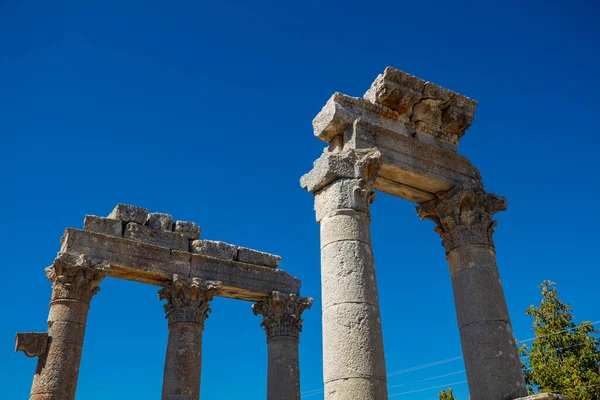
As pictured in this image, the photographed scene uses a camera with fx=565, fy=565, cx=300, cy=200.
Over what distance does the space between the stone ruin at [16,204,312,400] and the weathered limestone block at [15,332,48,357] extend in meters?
0.03

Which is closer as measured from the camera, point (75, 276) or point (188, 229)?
point (75, 276)

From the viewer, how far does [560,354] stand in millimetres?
29547

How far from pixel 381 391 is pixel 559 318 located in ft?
81.3

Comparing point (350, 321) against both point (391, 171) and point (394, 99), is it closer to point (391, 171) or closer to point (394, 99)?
point (391, 171)

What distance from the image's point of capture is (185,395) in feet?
59.6

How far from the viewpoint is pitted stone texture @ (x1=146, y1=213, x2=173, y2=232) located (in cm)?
2064

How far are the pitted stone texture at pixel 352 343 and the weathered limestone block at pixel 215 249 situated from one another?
1179 cm

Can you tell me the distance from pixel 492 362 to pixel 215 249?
12621mm

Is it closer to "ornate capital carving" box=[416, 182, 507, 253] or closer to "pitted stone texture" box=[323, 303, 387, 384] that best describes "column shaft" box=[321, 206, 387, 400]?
"pitted stone texture" box=[323, 303, 387, 384]

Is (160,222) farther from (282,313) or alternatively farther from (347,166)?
(347,166)

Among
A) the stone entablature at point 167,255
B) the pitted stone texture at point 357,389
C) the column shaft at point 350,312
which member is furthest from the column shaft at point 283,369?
the pitted stone texture at point 357,389

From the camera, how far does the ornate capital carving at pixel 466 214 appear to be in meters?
12.5

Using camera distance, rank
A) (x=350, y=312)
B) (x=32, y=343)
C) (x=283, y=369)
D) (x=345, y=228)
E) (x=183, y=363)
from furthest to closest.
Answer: (x=283, y=369) < (x=183, y=363) < (x=32, y=343) < (x=345, y=228) < (x=350, y=312)

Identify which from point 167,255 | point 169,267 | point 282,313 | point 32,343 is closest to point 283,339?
point 282,313
